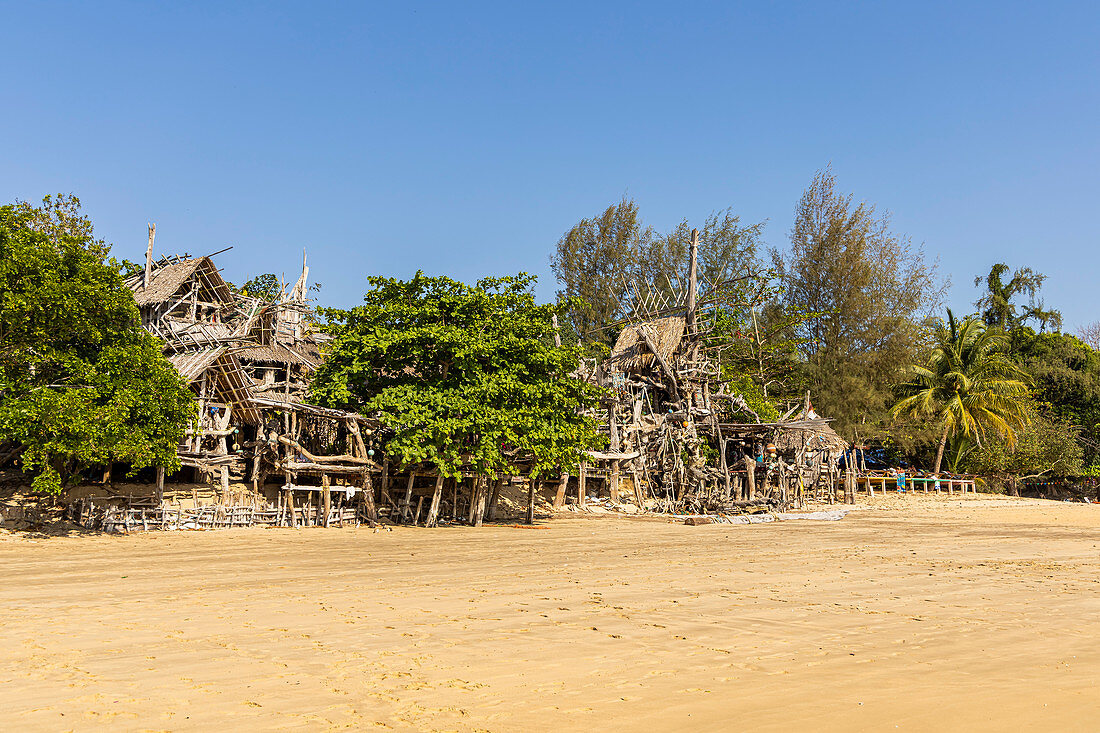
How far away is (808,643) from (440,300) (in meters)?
17.5

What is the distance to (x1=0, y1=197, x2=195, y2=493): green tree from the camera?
18.0 metres

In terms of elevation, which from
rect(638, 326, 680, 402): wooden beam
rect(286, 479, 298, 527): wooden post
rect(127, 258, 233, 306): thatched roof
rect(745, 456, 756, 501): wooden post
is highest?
rect(127, 258, 233, 306): thatched roof

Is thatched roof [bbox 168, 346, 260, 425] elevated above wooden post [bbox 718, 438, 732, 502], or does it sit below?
above

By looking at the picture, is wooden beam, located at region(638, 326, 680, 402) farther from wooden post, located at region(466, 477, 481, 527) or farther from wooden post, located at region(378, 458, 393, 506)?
wooden post, located at region(378, 458, 393, 506)

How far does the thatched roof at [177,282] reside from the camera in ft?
108

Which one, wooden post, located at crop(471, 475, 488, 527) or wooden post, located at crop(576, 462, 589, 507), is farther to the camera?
wooden post, located at crop(576, 462, 589, 507)

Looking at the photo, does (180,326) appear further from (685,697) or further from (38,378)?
(685,697)

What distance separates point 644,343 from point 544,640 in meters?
28.5

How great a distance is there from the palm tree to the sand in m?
28.9

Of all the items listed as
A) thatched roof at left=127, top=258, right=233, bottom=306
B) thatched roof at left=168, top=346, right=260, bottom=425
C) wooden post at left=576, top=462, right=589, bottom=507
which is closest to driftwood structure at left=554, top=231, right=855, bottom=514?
wooden post at left=576, top=462, right=589, bottom=507

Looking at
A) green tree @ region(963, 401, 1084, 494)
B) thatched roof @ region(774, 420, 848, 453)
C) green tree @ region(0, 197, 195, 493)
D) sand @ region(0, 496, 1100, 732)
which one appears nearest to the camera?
sand @ region(0, 496, 1100, 732)

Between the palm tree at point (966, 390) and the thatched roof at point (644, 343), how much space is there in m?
14.7

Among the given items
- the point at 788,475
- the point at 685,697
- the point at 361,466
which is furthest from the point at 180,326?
the point at 685,697

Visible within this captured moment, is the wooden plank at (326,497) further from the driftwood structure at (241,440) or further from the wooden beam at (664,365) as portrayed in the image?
the wooden beam at (664,365)
